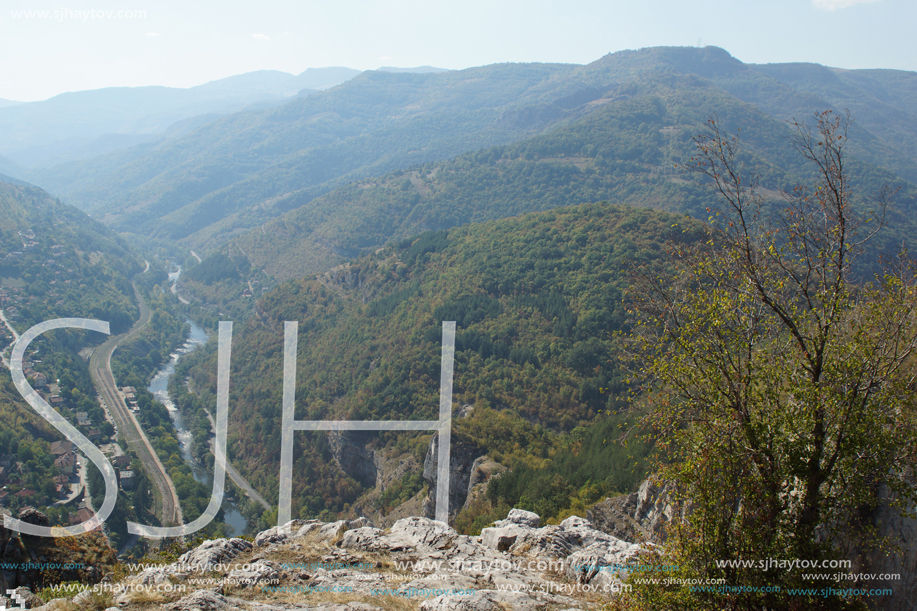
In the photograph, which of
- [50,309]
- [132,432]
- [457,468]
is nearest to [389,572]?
[457,468]

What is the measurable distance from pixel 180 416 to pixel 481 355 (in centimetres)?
5247

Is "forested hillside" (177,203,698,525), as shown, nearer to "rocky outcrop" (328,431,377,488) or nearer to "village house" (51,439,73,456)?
"rocky outcrop" (328,431,377,488)

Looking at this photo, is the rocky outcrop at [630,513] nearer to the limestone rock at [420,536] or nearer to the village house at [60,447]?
the limestone rock at [420,536]

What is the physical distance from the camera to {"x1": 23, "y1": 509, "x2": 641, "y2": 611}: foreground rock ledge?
9562mm

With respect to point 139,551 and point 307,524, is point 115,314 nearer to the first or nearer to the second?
point 139,551

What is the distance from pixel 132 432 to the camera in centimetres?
6431

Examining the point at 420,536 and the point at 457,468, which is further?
the point at 457,468

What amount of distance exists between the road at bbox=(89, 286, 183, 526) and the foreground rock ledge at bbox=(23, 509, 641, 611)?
142ft

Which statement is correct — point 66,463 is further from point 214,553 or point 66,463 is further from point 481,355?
point 214,553

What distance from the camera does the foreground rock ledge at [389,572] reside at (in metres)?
9.56

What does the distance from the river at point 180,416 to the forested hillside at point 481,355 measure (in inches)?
150

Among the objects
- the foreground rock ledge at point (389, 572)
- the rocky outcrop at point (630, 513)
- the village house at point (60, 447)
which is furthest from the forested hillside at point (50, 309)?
the rocky outcrop at point (630, 513)

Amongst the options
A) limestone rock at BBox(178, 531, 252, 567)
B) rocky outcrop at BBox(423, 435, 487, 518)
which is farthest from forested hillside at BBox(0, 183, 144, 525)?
limestone rock at BBox(178, 531, 252, 567)

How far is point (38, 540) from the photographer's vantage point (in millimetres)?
11359
